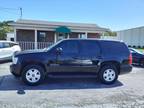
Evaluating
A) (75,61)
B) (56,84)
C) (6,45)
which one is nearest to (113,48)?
(75,61)

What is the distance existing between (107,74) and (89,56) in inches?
42.9

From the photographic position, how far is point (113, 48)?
838 centimetres

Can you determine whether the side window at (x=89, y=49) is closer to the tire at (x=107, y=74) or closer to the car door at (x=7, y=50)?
the tire at (x=107, y=74)

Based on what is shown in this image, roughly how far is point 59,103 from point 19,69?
2.60 meters

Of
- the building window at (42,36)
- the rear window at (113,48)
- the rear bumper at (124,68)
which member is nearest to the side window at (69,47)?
the rear window at (113,48)

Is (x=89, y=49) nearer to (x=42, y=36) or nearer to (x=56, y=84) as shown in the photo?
(x=56, y=84)

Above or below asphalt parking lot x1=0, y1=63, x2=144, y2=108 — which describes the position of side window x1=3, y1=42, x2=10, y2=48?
above

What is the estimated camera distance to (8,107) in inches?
206

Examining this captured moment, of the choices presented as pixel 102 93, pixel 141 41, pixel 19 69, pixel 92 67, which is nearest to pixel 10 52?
pixel 19 69

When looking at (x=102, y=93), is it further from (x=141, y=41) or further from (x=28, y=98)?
(x=141, y=41)

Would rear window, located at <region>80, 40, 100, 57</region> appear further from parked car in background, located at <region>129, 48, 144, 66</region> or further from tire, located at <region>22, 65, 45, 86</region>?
parked car in background, located at <region>129, 48, 144, 66</region>

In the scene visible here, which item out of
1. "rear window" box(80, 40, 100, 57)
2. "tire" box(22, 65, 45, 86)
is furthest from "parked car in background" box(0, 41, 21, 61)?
"rear window" box(80, 40, 100, 57)

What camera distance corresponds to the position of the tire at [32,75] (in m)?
7.54

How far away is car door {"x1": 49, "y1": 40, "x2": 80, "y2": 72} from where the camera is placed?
25.4ft
